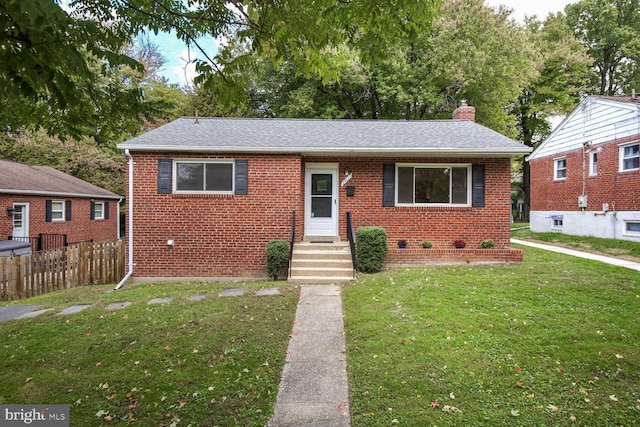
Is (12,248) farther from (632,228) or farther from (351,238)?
(632,228)

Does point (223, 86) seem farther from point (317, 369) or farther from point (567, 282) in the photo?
point (567, 282)

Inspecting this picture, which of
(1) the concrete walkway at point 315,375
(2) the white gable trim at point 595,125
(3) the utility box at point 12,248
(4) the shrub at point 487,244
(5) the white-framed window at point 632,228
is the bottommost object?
(1) the concrete walkway at point 315,375

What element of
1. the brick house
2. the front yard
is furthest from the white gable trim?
the front yard

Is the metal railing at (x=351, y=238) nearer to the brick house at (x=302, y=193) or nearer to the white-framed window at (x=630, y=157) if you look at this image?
the brick house at (x=302, y=193)

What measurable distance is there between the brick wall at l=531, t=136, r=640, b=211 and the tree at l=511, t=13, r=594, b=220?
34.5 ft

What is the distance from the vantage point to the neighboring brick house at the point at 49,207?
45.9ft

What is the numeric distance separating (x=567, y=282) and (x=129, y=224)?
10264 millimetres

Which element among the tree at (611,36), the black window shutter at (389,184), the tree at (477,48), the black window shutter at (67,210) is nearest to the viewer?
the black window shutter at (389,184)

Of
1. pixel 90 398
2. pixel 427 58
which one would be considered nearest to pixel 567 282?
pixel 90 398

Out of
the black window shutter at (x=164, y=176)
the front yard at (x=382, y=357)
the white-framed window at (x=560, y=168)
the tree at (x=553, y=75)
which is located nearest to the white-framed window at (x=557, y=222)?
the white-framed window at (x=560, y=168)

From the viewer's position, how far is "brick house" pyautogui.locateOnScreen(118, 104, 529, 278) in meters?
8.91

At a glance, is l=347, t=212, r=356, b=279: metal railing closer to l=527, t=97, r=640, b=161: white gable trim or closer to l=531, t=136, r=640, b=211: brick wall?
l=531, t=136, r=640, b=211: brick wall

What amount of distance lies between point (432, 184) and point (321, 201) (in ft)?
10.7

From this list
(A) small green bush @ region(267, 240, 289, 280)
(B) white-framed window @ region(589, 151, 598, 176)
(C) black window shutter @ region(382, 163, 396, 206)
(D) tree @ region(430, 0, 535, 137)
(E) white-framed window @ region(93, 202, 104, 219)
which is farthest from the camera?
(E) white-framed window @ region(93, 202, 104, 219)
